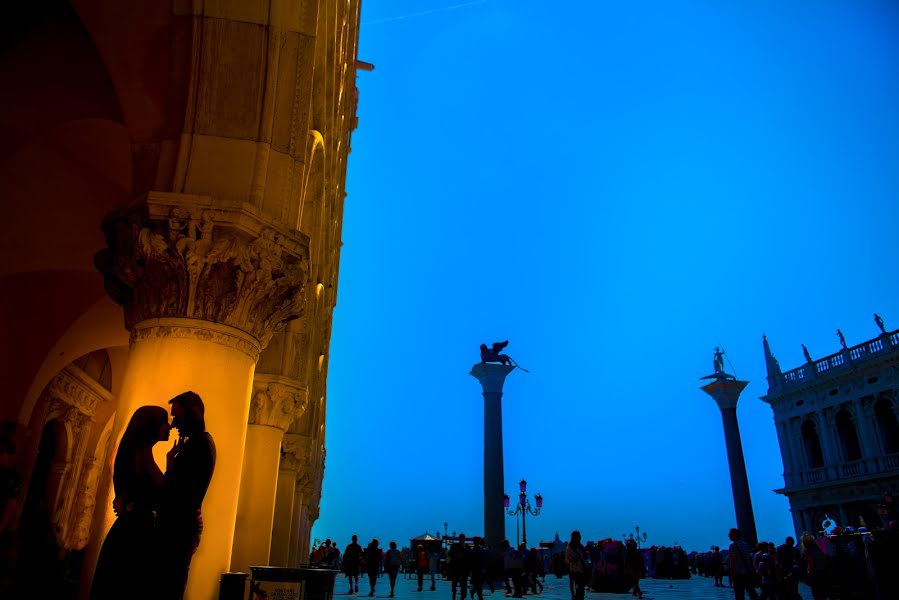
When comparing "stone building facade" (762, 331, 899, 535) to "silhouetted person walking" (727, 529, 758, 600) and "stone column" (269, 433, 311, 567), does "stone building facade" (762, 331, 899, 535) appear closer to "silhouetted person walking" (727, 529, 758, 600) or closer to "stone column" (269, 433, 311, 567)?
"silhouetted person walking" (727, 529, 758, 600)

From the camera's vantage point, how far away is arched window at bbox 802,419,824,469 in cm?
3244

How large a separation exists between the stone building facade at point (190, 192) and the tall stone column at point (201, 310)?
1cm

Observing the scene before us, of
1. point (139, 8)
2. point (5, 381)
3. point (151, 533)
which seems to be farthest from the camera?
point (5, 381)

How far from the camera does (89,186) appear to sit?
341 inches

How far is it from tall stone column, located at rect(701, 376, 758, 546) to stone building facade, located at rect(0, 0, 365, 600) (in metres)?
22.4

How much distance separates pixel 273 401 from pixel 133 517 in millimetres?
5297

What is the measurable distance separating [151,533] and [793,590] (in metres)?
9.74

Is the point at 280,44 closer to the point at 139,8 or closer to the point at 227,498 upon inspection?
the point at 139,8

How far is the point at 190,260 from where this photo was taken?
15.7ft

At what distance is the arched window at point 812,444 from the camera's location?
32.4m

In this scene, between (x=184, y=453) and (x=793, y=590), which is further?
(x=793, y=590)

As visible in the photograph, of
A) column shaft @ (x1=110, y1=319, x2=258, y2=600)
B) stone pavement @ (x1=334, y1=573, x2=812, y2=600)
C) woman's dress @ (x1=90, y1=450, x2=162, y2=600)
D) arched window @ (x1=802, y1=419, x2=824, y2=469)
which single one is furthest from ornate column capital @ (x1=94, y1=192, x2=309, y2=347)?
arched window @ (x1=802, y1=419, x2=824, y2=469)

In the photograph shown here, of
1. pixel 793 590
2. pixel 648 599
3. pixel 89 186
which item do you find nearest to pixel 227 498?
pixel 89 186

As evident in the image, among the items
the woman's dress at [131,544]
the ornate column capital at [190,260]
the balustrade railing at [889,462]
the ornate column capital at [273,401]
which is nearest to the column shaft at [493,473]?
the ornate column capital at [273,401]
